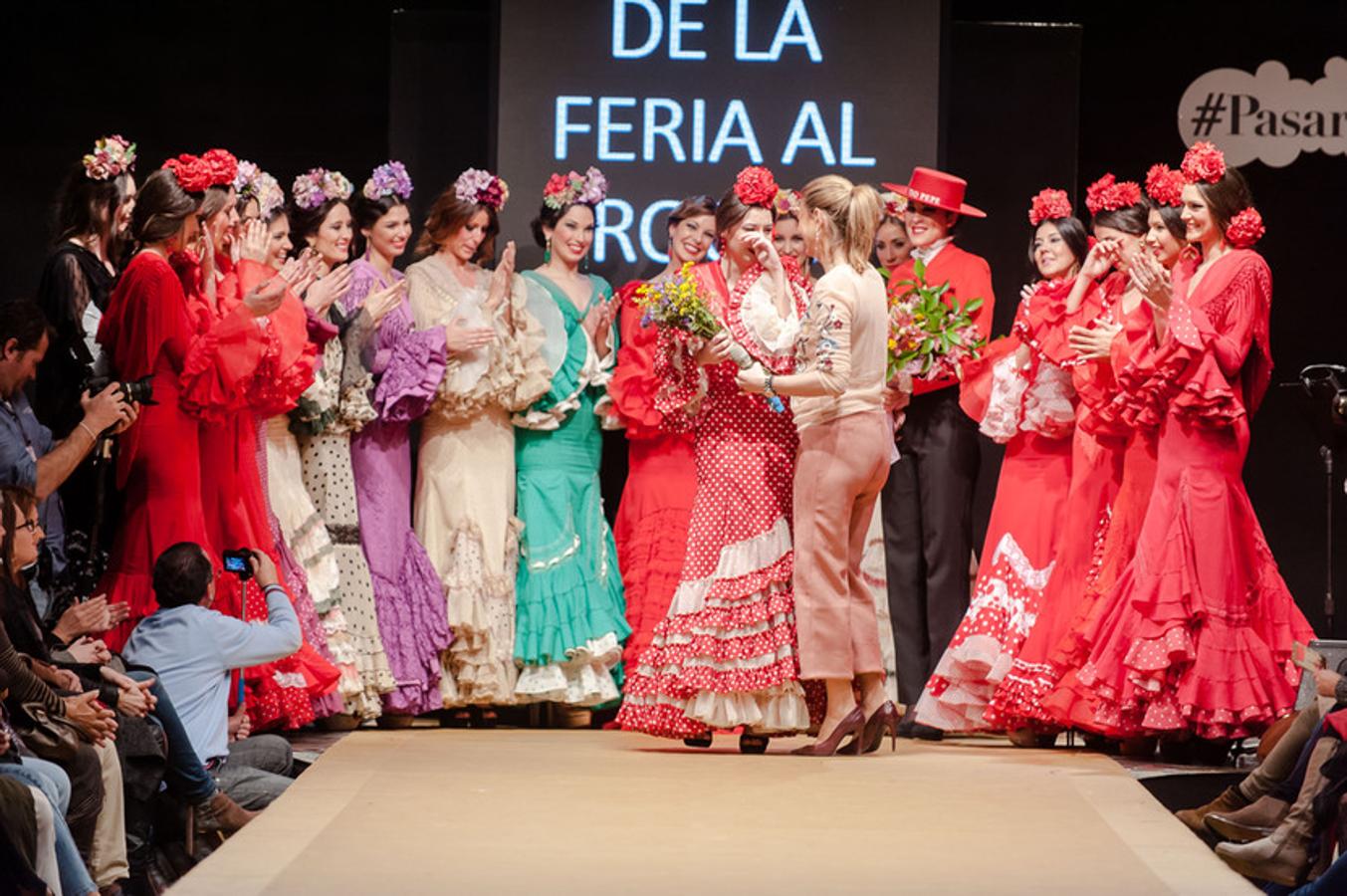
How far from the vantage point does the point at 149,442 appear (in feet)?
20.7

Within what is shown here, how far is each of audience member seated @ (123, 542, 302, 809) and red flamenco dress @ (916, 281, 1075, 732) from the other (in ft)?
7.06

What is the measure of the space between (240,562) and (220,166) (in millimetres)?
1173

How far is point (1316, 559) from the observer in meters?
9.00

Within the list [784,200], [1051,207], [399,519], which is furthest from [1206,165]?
[399,519]

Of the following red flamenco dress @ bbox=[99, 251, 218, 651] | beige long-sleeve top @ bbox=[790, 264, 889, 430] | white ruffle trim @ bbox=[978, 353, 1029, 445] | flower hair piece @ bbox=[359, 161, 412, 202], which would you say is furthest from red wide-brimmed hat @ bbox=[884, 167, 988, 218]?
red flamenco dress @ bbox=[99, 251, 218, 651]

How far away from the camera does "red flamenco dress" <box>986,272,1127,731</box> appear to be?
265 inches

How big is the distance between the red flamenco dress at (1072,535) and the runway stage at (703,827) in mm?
239

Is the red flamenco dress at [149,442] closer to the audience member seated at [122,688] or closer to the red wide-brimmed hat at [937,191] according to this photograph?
the audience member seated at [122,688]

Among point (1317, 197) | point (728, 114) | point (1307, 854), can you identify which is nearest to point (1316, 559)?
point (1317, 197)

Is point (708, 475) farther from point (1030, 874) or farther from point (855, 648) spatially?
point (1030, 874)

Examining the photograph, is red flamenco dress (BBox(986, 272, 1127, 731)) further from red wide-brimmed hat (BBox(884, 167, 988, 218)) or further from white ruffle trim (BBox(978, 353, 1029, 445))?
red wide-brimmed hat (BBox(884, 167, 988, 218))

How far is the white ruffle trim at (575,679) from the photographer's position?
7227 millimetres

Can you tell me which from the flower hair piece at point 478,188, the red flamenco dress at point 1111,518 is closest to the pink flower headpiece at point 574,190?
the flower hair piece at point 478,188

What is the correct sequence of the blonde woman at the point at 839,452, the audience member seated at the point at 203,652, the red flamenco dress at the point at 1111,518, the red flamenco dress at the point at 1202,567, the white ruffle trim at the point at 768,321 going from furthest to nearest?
the red flamenco dress at the point at 1111,518
the white ruffle trim at the point at 768,321
the red flamenco dress at the point at 1202,567
the blonde woman at the point at 839,452
the audience member seated at the point at 203,652
